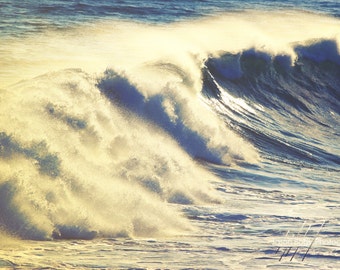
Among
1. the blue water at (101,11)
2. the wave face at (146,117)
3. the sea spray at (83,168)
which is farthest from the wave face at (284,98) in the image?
the blue water at (101,11)

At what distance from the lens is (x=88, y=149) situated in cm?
1234

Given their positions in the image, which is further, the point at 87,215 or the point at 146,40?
the point at 146,40

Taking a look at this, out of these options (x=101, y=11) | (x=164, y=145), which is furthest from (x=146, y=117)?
(x=101, y=11)

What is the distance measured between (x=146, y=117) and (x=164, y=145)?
84 centimetres

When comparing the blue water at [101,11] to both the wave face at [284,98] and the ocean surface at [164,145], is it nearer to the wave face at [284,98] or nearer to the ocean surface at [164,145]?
the ocean surface at [164,145]

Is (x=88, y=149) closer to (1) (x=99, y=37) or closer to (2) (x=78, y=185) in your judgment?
(2) (x=78, y=185)

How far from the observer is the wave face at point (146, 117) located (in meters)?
10.6

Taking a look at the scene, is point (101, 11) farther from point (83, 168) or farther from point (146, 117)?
point (83, 168)

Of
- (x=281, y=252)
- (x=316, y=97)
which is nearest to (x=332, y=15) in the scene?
(x=316, y=97)

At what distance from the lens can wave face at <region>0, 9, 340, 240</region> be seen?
34.9 ft

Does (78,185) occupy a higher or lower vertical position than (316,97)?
higher

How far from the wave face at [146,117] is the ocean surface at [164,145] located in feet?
0.09

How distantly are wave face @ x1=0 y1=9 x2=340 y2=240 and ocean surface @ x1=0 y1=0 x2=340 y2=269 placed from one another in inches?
1.1

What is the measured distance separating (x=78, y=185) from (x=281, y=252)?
8.66 ft
